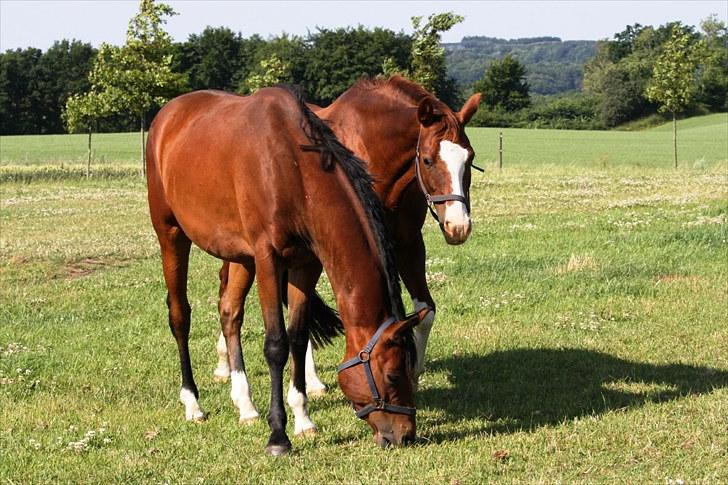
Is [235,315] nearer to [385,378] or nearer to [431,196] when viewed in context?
[431,196]

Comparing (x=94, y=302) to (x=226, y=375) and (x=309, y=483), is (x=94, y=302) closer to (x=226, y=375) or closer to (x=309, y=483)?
(x=226, y=375)

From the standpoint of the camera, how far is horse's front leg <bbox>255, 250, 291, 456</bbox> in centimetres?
586

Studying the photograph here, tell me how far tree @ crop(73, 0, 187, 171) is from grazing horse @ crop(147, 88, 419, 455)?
26.9 meters

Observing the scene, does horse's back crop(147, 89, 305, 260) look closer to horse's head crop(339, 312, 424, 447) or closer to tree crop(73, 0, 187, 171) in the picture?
horse's head crop(339, 312, 424, 447)

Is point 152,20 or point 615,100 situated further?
point 615,100

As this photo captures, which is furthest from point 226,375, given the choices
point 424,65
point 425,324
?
point 424,65

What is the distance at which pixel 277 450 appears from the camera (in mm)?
5781

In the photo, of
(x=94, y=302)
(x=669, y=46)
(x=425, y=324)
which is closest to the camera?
(x=425, y=324)

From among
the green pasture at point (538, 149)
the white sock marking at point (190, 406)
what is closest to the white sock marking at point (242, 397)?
the white sock marking at point (190, 406)

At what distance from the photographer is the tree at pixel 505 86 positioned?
93.7 metres

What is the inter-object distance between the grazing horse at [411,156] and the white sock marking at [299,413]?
540 mm

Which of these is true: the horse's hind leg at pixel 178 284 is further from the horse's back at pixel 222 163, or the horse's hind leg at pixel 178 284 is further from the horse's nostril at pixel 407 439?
the horse's nostril at pixel 407 439

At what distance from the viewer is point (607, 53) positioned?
126m

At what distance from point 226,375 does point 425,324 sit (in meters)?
1.96
